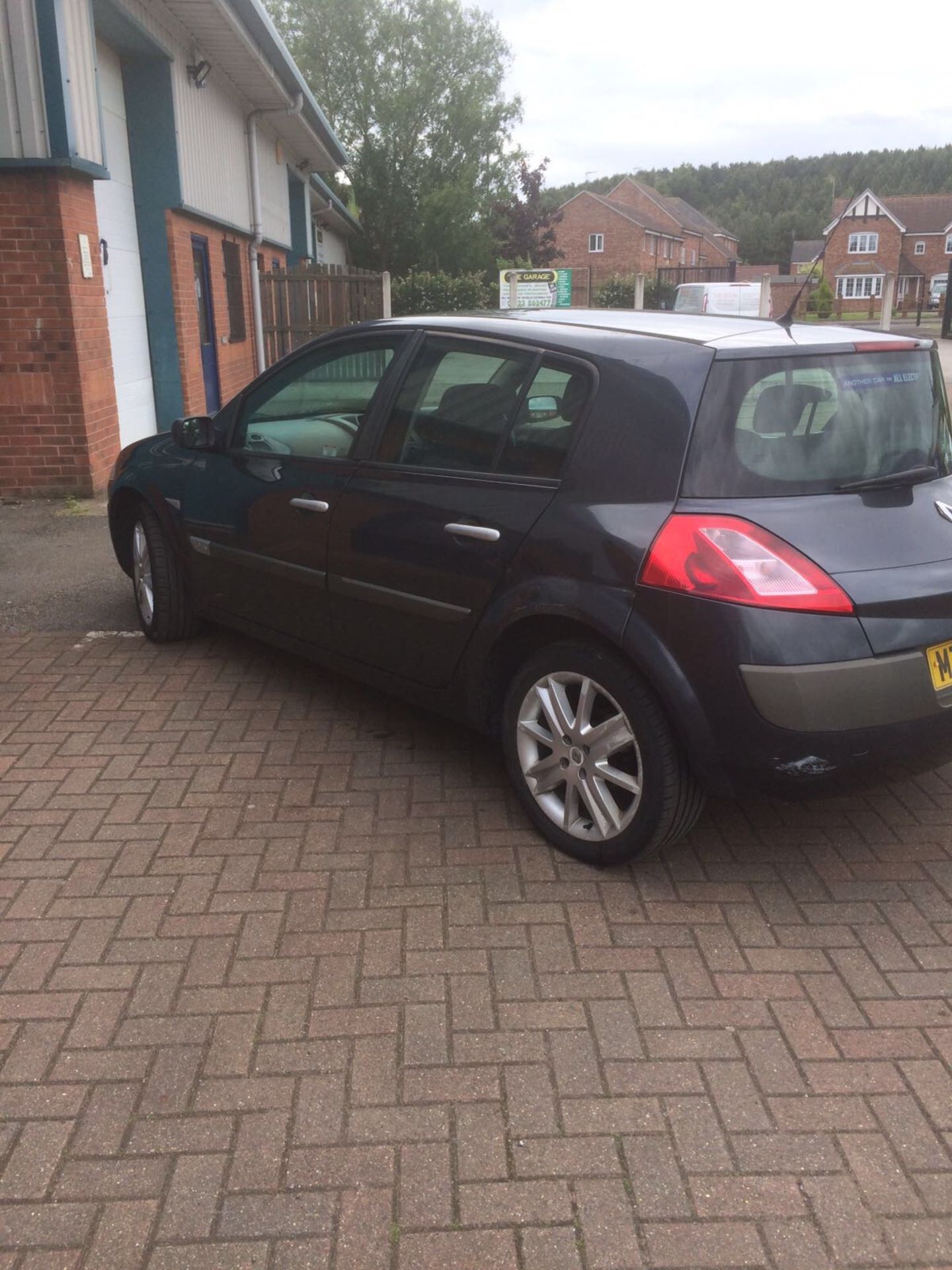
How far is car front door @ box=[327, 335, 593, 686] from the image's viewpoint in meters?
3.43

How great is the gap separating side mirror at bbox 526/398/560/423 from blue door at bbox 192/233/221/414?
10.2m

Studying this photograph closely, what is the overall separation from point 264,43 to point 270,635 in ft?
34.9

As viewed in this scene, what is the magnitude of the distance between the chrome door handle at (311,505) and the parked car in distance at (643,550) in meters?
0.01

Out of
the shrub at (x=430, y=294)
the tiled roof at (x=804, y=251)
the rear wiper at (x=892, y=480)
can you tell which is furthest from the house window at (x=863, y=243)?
the rear wiper at (x=892, y=480)

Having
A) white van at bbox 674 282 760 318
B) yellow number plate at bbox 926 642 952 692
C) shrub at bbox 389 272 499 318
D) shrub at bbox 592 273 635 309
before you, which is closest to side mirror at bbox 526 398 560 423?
yellow number plate at bbox 926 642 952 692

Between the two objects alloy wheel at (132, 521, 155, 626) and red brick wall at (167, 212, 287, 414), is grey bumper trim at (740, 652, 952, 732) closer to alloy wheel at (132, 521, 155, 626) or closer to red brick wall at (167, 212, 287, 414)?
alloy wheel at (132, 521, 155, 626)

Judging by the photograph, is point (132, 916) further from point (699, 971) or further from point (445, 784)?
point (699, 971)

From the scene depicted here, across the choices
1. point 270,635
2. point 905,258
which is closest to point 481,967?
point 270,635

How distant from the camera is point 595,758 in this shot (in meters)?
3.27

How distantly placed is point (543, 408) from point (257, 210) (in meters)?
14.4

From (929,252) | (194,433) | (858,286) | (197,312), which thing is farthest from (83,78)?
(929,252)

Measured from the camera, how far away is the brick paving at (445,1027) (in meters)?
2.08

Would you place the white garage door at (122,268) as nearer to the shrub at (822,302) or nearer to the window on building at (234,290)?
the window on building at (234,290)

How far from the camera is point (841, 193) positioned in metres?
121
